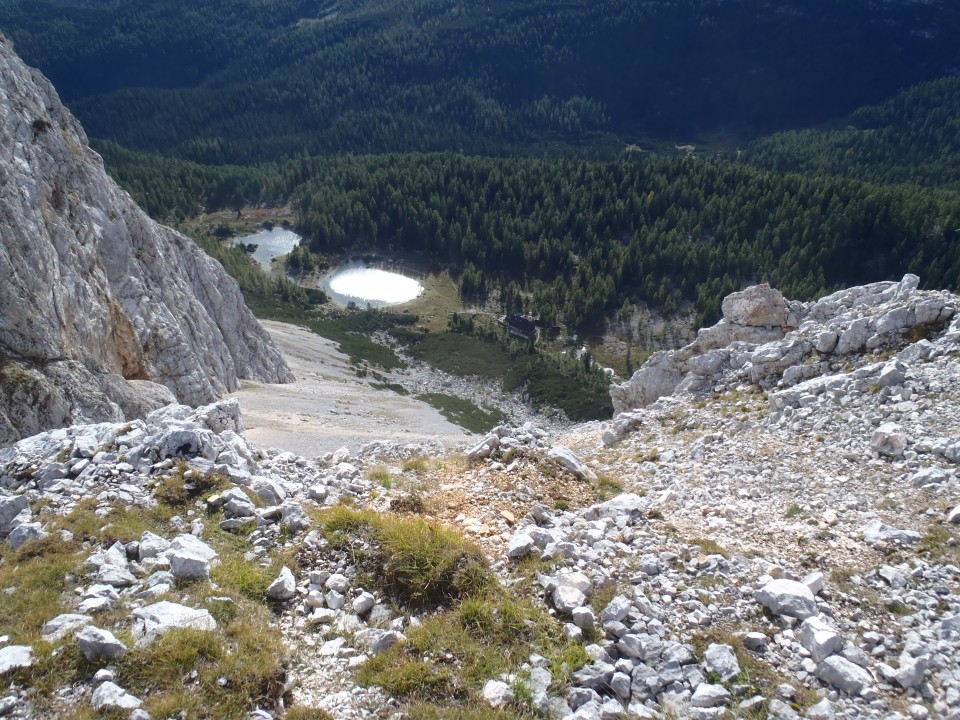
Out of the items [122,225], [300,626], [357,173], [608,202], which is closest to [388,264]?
[357,173]

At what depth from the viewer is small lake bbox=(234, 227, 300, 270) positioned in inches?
6353

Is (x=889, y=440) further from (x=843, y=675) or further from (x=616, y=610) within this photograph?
(x=616, y=610)

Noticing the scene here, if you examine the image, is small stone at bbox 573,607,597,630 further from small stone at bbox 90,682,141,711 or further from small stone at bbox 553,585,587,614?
small stone at bbox 90,682,141,711

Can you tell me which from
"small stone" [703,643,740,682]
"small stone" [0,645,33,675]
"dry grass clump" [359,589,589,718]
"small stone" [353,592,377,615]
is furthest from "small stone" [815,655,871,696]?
"small stone" [0,645,33,675]

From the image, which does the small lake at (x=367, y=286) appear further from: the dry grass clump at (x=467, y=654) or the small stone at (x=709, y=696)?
the small stone at (x=709, y=696)

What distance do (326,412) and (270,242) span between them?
120277 mm

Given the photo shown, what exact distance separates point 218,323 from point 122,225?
69.9 ft

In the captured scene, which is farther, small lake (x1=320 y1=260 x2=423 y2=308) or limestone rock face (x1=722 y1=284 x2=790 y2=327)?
small lake (x1=320 y1=260 x2=423 y2=308)

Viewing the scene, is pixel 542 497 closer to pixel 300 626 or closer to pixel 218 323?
pixel 300 626

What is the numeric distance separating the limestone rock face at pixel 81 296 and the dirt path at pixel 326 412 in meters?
4.85

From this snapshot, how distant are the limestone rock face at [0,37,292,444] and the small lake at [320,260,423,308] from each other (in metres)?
74.5

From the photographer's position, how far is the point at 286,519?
56.0ft

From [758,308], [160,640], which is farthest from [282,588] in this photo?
[758,308]

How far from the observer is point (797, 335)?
33156 millimetres
